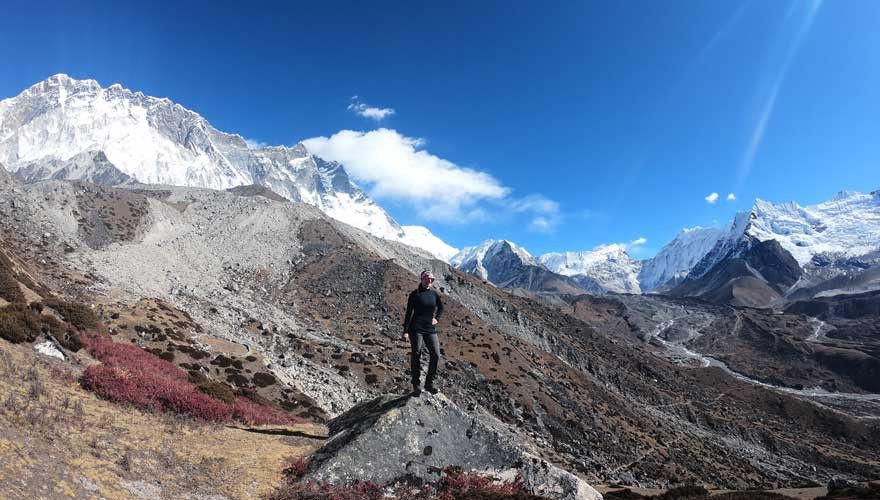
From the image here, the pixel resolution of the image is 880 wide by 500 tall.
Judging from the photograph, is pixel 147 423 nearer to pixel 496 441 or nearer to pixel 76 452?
pixel 76 452

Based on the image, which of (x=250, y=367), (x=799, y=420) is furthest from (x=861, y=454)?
(x=250, y=367)

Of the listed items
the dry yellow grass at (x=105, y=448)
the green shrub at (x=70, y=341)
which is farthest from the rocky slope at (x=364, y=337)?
the dry yellow grass at (x=105, y=448)

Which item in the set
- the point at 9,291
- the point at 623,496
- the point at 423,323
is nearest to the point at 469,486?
the point at 423,323

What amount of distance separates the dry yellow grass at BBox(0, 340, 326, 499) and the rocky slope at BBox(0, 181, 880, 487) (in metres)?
24.5

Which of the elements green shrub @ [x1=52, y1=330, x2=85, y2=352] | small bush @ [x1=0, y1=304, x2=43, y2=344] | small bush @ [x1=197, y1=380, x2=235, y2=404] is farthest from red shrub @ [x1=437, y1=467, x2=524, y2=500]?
green shrub @ [x1=52, y1=330, x2=85, y2=352]

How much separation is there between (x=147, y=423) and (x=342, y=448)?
609 cm

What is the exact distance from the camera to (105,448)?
36.1 ft

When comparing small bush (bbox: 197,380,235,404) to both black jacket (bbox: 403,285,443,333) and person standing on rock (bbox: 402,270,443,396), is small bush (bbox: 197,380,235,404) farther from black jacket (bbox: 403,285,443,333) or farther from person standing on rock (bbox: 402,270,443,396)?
black jacket (bbox: 403,285,443,333)

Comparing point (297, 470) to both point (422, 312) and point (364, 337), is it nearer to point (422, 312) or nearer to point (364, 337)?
point (422, 312)

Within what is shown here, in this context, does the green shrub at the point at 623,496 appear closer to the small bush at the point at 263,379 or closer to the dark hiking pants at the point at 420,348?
the dark hiking pants at the point at 420,348

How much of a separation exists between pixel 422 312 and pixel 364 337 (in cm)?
6157

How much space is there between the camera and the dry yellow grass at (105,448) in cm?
914

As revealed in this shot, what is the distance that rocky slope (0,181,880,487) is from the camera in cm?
5588

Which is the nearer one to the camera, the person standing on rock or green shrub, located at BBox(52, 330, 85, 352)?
the person standing on rock
